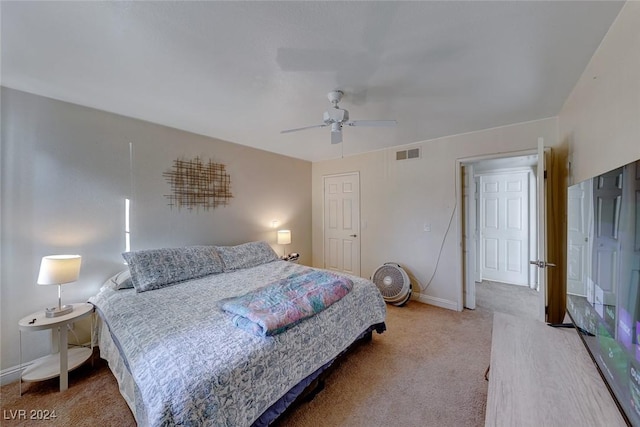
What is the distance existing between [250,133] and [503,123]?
3.10m

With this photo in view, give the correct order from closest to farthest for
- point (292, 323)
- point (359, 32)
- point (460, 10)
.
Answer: point (460, 10)
point (359, 32)
point (292, 323)

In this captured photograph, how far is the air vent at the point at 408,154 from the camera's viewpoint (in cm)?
355

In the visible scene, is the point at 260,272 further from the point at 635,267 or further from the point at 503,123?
the point at 503,123

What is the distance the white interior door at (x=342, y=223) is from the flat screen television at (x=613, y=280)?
3105 mm

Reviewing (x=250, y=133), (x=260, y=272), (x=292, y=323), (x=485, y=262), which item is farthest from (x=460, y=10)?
(x=485, y=262)

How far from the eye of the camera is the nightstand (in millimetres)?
1787

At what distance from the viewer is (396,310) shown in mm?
3264

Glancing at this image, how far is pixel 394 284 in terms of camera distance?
3410 mm

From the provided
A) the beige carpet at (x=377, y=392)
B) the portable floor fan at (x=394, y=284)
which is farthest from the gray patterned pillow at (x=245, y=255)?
the portable floor fan at (x=394, y=284)

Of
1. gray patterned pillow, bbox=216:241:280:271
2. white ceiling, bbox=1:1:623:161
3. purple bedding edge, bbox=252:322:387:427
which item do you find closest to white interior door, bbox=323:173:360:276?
gray patterned pillow, bbox=216:241:280:271

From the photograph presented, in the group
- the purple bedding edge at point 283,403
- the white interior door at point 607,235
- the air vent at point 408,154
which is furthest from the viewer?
the air vent at point 408,154

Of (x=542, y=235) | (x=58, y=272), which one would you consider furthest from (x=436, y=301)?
(x=58, y=272)

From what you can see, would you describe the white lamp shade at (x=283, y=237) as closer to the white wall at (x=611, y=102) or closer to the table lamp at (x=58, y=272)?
the table lamp at (x=58, y=272)

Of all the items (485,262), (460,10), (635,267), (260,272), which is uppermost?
(460,10)
